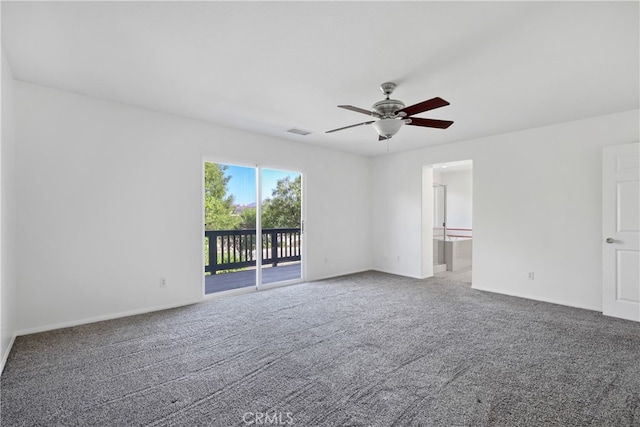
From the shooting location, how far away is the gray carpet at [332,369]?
1.98 metres

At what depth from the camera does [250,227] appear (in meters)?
5.06

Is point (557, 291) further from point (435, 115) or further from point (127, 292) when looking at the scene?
point (127, 292)

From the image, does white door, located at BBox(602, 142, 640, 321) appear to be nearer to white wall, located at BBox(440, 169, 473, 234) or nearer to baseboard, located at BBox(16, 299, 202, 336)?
white wall, located at BBox(440, 169, 473, 234)

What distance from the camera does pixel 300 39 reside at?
2.34 metres

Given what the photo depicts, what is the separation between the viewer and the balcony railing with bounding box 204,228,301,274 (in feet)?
15.7

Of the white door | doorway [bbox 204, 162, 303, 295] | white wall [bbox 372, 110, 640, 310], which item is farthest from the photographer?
doorway [bbox 204, 162, 303, 295]

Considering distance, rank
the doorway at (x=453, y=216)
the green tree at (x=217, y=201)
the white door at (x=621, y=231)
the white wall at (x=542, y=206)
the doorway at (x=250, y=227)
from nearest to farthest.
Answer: the white door at (x=621, y=231), the white wall at (x=542, y=206), the green tree at (x=217, y=201), the doorway at (x=250, y=227), the doorway at (x=453, y=216)

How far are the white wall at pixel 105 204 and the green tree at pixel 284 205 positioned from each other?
755 mm

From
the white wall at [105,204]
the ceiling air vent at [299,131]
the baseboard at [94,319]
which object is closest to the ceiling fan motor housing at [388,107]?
the ceiling air vent at [299,131]

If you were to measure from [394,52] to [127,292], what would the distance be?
4011mm

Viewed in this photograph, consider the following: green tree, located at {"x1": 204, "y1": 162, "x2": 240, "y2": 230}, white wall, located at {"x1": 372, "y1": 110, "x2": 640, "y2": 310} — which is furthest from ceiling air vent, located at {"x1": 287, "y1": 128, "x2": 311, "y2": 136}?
white wall, located at {"x1": 372, "y1": 110, "x2": 640, "y2": 310}

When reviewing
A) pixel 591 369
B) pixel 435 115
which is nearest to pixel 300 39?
pixel 435 115

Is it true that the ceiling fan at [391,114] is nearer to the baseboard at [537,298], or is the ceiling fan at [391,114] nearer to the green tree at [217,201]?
the green tree at [217,201]

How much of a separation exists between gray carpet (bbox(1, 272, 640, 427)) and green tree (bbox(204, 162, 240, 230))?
1352 mm
